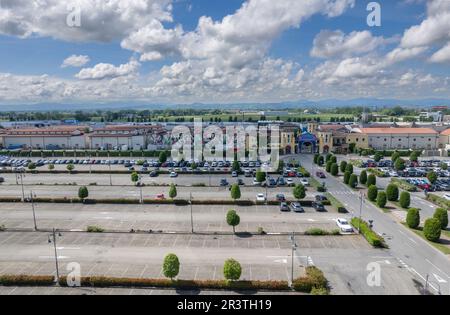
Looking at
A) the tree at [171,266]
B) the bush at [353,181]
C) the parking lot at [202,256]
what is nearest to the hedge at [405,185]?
the bush at [353,181]

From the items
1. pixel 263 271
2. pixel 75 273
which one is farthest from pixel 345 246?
pixel 75 273

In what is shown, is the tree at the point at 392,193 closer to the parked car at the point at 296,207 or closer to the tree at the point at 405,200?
the tree at the point at 405,200

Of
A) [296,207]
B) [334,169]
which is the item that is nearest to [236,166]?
[334,169]

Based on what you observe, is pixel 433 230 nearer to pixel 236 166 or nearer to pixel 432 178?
pixel 432 178

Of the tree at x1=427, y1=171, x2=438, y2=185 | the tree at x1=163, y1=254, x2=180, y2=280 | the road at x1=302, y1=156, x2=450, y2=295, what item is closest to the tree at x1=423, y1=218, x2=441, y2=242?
the road at x1=302, y1=156, x2=450, y2=295

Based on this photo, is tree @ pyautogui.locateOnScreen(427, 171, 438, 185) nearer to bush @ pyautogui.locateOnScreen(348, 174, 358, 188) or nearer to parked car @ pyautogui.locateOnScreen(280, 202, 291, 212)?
bush @ pyautogui.locateOnScreen(348, 174, 358, 188)

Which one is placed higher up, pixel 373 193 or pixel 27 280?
pixel 373 193
